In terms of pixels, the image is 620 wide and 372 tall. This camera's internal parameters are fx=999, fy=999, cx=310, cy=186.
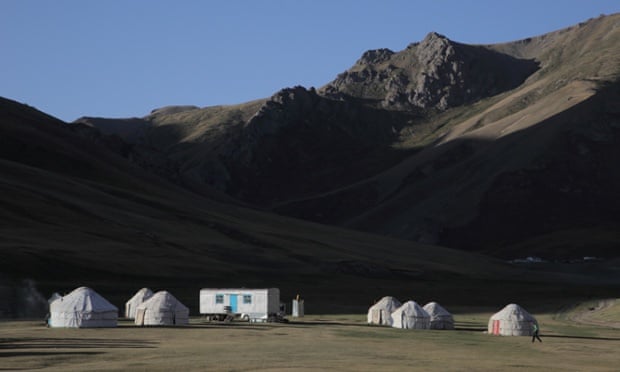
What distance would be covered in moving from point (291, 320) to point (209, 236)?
7684 cm

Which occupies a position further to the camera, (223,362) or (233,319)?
(233,319)

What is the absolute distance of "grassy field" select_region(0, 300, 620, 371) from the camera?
60438mm

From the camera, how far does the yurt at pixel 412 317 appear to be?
323 ft

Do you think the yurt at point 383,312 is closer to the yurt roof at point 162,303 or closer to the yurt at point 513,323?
the yurt at point 513,323

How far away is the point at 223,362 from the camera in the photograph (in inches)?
2400

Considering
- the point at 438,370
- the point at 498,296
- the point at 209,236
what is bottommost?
the point at 438,370

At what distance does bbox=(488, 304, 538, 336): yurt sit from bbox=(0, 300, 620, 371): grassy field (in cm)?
216

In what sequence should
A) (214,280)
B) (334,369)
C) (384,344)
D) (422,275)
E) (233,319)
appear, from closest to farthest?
(334,369) → (384,344) → (233,319) → (214,280) → (422,275)

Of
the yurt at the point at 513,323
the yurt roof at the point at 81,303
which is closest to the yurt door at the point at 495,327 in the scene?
the yurt at the point at 513,323

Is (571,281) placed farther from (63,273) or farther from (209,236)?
(63,273)

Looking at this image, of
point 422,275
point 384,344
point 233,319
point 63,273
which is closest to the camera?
point 384,344

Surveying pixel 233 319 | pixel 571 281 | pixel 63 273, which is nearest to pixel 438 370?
pixel 233 319

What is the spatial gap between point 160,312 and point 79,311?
908cm

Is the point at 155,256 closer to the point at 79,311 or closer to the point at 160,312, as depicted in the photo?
the point at 160,312
